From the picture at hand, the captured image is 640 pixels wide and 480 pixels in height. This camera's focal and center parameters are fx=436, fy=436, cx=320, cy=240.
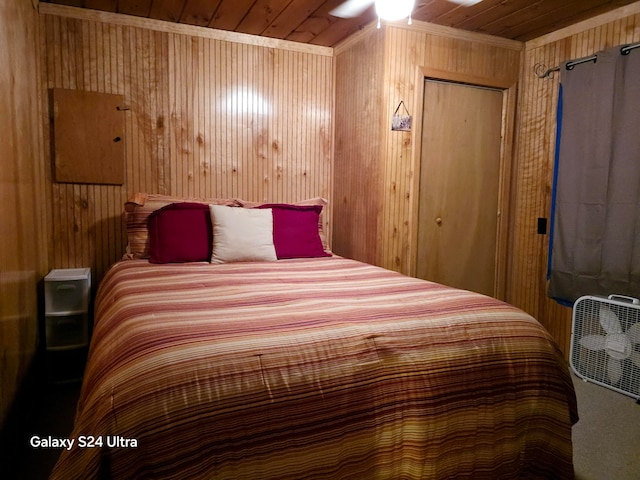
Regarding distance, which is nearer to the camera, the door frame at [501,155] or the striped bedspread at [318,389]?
the striped bedspread at [318,389]

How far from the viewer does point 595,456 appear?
6.26 ft

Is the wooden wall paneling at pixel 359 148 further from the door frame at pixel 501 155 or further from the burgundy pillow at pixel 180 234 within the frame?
the burgundy pillow at pixel 180 234

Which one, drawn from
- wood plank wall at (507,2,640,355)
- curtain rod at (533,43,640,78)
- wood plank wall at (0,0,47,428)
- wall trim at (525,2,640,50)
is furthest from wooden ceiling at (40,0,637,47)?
wood plank wall at (0,0,47,428)

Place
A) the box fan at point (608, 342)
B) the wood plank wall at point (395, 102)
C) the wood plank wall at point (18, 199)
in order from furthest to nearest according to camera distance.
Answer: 1. the wood plank wall at point (395, 102)
2. the box fan at point (608, 342)
3. the wood plank wall at point (18, 199)

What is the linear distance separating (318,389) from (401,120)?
2245 mm

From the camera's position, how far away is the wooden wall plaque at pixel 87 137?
2.86 m

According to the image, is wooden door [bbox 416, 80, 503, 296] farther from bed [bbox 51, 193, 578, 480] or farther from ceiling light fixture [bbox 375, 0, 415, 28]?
bed [bbox 51, 193, 578, 480]

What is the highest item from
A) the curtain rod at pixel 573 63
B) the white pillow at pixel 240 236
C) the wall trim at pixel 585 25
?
the wall trim at pixel 585 25

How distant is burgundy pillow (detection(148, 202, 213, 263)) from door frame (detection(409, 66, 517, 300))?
1.42m

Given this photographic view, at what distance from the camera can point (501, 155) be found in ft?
11.0

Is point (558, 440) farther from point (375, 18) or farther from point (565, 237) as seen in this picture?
point (375, 18)

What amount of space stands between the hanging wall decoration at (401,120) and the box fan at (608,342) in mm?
1547

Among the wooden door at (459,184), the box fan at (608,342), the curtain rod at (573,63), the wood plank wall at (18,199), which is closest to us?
the wood plank wall at (18,199)

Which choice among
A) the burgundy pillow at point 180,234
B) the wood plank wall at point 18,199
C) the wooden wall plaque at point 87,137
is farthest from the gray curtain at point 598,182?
the wood plank wall at point 18,199
